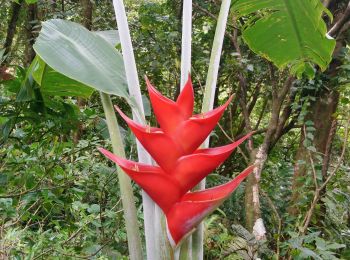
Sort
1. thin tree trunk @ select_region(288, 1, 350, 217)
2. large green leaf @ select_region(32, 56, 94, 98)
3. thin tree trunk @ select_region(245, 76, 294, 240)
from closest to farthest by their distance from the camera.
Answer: large green leaf @ select_region(32, 56, 94, 98) → thin tree trunk @ select_region(245, 76, 294, 240) → thin tree trunk @ select_region(288, 1, 350, 217)

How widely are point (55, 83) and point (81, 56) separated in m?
0.35

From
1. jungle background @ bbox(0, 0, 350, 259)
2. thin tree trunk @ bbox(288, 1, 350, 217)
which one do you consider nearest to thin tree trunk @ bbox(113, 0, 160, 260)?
jungle background @ bbox(0, 0, 350, 259)

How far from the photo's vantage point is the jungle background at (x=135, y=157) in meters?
1.13

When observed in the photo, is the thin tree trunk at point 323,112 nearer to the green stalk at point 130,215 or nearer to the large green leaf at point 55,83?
the large green leaf at point 55,83

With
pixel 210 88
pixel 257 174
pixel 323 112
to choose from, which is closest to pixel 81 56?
pixel 210 88

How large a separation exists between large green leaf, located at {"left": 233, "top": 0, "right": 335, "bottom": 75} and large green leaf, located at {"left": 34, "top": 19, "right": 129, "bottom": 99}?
49cm

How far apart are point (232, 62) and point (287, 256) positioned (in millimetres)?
1080

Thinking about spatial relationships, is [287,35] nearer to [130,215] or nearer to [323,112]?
[323,112]

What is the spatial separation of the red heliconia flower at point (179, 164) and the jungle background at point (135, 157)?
336 mm

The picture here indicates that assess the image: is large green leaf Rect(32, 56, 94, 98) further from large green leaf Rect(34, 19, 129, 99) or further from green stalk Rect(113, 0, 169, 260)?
green stalk Rect(113, 0, 169, 260)

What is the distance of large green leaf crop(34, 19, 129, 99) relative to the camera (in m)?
0.83

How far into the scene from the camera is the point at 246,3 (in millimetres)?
1285

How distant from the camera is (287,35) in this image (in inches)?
51.8

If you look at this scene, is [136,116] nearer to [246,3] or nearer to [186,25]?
[186,25]
